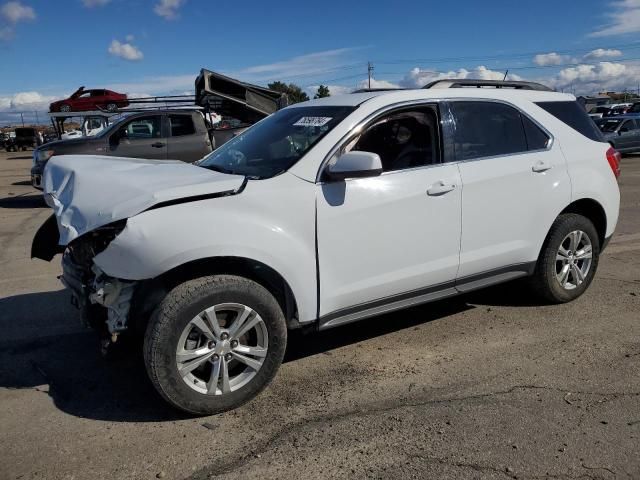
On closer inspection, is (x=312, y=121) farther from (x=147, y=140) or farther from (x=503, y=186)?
(x=147, y=140)

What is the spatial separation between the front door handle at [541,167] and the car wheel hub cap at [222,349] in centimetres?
250

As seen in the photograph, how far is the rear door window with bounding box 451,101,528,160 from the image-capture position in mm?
4160

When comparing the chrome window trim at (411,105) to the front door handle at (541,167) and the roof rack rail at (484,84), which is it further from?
the roof rack rail at (484,84)

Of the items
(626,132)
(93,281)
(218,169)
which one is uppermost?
(218,169)

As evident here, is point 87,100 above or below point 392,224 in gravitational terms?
above

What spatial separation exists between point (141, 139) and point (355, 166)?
8628mm

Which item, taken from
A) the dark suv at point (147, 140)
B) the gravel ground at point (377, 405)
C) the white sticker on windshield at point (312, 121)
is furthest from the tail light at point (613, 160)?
the dark suv at point (147, 140)

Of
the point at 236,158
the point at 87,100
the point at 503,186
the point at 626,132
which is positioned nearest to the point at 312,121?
the point at 236,158

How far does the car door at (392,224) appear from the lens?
3520mm

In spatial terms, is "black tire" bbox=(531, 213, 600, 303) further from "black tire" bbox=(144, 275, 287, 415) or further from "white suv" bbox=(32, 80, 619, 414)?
"black tire" bbox=(144, 275, 287, 415)

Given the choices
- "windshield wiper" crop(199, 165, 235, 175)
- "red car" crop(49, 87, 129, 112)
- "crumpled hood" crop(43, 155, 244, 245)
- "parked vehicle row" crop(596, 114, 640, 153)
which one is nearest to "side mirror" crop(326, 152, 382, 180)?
"crumpled hood" crop(43, 155, 244, 245)

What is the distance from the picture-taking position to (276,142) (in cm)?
403

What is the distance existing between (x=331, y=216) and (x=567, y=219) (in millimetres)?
2297

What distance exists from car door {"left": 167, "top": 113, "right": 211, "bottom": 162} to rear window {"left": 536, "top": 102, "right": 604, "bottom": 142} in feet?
25.4
